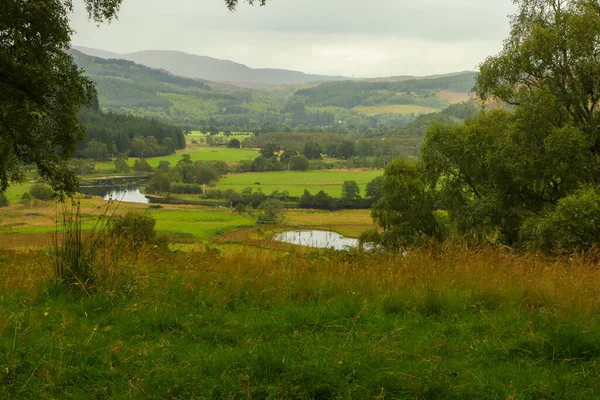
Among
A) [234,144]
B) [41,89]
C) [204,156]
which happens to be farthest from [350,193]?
[234,144]

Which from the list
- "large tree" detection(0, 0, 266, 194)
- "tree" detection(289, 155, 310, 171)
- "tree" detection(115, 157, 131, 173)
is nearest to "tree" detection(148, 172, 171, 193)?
"tree" detection(115, 157, 131, 173)

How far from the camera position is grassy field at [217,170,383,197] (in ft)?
335

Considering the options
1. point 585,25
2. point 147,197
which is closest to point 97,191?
point 147,197

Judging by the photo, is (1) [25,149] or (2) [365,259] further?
(1) [25,149]

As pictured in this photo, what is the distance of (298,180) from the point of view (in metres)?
118

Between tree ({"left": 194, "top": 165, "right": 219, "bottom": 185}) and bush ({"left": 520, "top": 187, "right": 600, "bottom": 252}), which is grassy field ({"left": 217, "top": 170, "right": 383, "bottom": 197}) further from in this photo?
bush ({"left": 520, "top": 187, "right": 600, "bottom": 252})

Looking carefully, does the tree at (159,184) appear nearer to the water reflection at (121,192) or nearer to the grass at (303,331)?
the water reflection at (121,192)

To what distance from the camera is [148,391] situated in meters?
3.31

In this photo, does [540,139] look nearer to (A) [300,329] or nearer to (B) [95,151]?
(A) [300,329]

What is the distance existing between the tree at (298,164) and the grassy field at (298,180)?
5610 mm

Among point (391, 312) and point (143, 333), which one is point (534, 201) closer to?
point (391, 312)

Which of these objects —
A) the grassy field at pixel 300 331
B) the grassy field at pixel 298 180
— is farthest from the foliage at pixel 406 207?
the grassy field at pixel 298 180

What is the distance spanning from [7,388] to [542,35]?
19.4 meters

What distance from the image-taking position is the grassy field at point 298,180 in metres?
102
